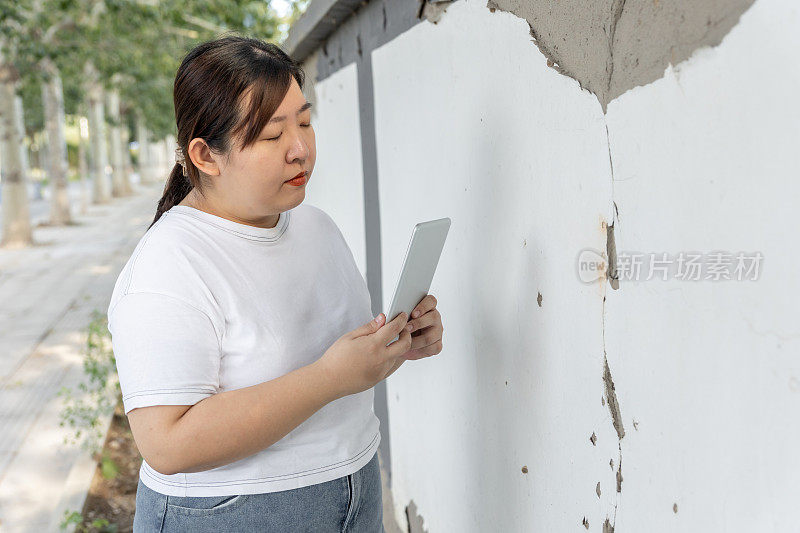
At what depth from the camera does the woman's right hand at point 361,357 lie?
53.7 inches

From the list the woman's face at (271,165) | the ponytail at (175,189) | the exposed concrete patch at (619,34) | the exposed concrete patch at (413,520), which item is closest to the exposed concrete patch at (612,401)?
the exposed concrete patch at (619,34)

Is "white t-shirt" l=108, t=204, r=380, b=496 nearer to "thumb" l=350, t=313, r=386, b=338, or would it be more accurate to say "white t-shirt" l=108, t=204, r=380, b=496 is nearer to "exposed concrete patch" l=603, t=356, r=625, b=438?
"thumb" l=350, t=313, r=386, b=338

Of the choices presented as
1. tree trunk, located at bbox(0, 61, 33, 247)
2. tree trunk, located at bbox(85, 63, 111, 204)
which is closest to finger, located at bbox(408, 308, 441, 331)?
tree trunk, located at bbox(0, 61, 33, 247)

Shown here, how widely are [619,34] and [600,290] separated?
0.44m

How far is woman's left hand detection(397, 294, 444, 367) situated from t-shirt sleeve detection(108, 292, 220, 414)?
45 centimetres

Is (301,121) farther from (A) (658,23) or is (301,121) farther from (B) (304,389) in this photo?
(A) (658,23)

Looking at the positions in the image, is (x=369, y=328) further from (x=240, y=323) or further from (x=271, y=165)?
(x=271, y=165)

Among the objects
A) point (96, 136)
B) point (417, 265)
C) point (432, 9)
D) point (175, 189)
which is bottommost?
point (417, 265)

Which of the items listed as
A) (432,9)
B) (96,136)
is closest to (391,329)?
(432,9)

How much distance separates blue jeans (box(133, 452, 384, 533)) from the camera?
1498mm

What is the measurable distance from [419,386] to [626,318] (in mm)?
1373

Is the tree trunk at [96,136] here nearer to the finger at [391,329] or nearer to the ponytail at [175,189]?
the ponytail at [175,189]

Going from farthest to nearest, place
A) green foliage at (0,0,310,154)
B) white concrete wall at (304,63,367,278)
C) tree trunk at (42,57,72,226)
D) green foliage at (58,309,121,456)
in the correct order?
tree trunk at (42,57,72,226)
green foliage at (0,0,310,154)
green foliage at (58,309,121,456)
white concrete wall at (304,63,367,278)

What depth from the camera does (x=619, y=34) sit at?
133 centimetres
